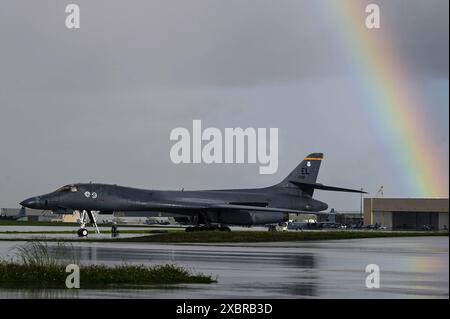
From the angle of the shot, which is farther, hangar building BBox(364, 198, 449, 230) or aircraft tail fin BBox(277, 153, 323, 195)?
hangar building BBox(364, 198, 449, 230)

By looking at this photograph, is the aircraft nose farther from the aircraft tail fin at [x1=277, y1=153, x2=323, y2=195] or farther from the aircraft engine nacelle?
the aircraft tail fin at [x1=277, y1=153, x2=323, y2=195]

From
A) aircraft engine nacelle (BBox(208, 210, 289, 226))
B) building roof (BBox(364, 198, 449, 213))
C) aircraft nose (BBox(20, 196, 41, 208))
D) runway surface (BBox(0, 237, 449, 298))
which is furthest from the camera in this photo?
building roof (BBox(364, 198, 449, 213))

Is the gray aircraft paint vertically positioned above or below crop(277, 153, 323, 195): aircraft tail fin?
below

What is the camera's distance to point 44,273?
26.9 m

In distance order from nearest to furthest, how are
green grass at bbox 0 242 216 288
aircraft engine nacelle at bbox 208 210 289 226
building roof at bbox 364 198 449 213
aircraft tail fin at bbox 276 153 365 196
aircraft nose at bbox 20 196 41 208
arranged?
green grass at bbox 0 242 216 288
aircraft nose at bbox 20 196 41 208
aircraft engine nacelle at bbox 208 210 289 226
aircraft tail fin at bbox 276 153 365 196
building roof at bbox 364 198 449 213

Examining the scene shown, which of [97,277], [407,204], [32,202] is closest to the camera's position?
[97,277]

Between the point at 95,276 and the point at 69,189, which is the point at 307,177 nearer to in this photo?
the point at 69,189

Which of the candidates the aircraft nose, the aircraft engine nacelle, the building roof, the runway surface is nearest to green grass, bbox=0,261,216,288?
the runway surface

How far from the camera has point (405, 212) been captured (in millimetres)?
158375

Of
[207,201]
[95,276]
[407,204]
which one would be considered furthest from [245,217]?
[407,204]

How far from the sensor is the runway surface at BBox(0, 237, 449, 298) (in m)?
22.8

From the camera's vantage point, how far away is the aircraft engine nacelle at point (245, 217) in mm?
85938

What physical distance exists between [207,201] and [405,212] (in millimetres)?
77842
